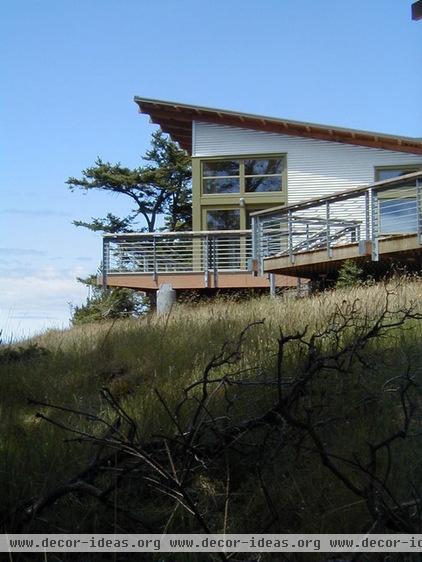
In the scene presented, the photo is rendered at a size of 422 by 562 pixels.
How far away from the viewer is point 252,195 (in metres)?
21.5

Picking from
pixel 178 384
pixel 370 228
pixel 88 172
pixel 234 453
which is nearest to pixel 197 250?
pixel 370 228

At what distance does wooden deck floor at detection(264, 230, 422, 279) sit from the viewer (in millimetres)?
12938

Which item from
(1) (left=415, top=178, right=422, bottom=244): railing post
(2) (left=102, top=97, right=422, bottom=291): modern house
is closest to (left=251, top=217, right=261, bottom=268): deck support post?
(2) (left=102, top=97, right=422, bottom=291): modern house

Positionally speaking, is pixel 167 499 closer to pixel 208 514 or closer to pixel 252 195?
pixel 208 514

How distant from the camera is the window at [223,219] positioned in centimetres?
2172

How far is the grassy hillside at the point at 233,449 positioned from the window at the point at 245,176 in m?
17.0

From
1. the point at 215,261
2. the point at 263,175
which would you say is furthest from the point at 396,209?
the point at 215,261

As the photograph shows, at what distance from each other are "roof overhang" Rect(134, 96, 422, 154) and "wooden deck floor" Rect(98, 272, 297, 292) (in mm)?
5081

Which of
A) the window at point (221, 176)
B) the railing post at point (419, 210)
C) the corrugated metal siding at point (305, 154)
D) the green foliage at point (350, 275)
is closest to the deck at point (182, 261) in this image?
the window at point (221, 176)

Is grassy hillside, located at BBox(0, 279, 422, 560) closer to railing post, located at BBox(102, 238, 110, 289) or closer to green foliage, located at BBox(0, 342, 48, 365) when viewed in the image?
green foliage, located at BBox(0, 342, 48, 365)

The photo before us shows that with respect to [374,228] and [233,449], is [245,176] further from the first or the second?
[233,449]

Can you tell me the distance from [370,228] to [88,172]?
1980 cm

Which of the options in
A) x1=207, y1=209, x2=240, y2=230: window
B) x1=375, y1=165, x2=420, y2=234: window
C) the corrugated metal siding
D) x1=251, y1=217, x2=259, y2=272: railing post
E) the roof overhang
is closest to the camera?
x1=375, y1=165, x2=420, y2=234: window

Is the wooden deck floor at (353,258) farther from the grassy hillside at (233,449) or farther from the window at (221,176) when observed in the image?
the grassy hillside at (233,449)
